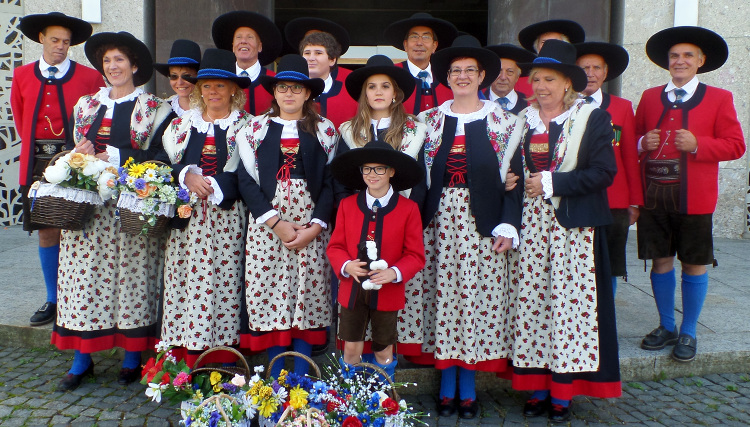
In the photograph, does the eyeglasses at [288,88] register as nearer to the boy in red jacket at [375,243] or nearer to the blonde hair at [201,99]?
the blonde hair at [201,99]

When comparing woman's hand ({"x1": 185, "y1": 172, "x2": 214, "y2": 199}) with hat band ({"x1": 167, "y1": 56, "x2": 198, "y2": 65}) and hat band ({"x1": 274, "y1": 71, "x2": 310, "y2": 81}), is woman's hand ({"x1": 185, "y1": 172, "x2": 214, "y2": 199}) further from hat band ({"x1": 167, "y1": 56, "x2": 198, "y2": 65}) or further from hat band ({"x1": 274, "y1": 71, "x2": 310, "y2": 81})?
hat band ({"x1": 167, "y1": 56, "x2": 198, "y2": 65})

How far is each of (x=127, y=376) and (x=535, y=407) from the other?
264cm

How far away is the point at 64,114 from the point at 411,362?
10.2 ft

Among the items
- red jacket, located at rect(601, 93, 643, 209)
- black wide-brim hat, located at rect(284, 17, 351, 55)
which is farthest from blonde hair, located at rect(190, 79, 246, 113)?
red jacket, located at rect(601, 93, 643, 209)

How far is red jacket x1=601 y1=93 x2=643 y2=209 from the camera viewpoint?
13.4 ft

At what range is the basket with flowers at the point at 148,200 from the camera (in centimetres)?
343

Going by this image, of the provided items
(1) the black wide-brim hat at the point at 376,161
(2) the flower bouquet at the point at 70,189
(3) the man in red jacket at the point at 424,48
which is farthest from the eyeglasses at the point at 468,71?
(2) the flower bouquet at the point at 70,189

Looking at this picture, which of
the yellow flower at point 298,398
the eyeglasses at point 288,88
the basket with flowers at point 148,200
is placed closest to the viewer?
the yellow flower at point 298,398

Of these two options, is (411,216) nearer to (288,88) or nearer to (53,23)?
(288,88)

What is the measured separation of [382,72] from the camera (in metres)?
3.60

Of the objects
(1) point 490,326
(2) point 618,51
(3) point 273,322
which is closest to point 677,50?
→ (2) point 618,51

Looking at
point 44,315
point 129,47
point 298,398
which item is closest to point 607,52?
point 298,398

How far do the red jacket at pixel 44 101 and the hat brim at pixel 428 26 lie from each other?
2.33 m

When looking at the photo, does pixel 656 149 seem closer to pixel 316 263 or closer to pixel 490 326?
pixel 490 326
